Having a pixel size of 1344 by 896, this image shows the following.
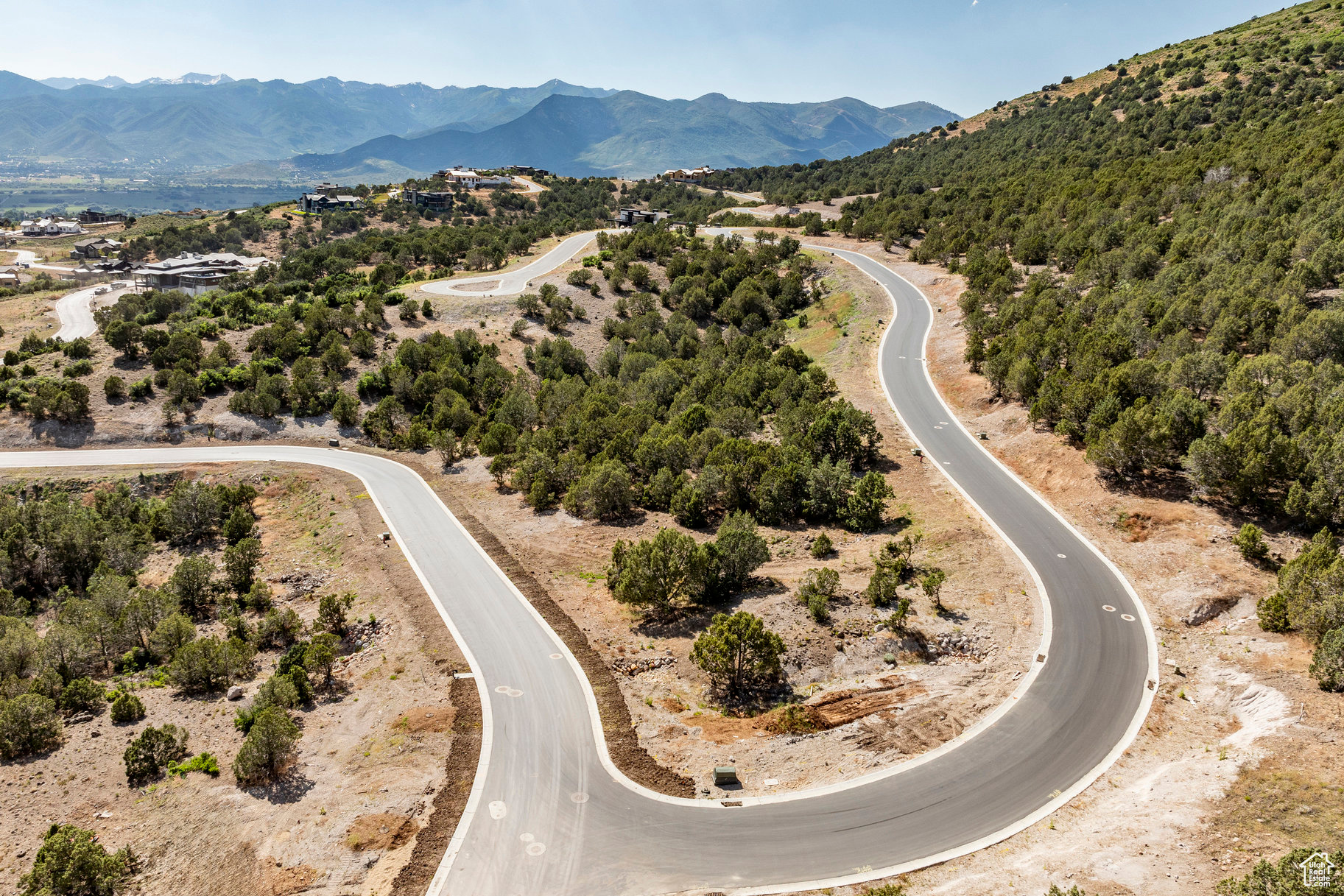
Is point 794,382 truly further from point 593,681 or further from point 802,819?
point 802,819

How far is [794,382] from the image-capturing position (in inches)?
2007

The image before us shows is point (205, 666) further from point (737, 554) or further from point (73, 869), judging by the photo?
point (737, 554)

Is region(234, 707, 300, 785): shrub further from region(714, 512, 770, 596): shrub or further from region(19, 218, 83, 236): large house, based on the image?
region(19, 218, 83, 236): large house

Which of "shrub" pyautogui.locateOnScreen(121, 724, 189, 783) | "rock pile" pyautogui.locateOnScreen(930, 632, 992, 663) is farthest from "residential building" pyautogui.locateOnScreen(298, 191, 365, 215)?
"rock pile" pyautogui.locateOnScreen(930, 632, 992, 663)

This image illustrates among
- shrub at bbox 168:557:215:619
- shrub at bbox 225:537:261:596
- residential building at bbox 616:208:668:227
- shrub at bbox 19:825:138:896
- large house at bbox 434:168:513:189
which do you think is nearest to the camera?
shrub at bbox 19:825:138:896

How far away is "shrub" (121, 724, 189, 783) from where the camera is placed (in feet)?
67.3

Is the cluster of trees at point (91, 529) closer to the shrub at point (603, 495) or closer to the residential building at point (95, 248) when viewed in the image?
the shrub at point (603, 495)

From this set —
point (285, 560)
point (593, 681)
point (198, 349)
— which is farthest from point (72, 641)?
point (198, 349)

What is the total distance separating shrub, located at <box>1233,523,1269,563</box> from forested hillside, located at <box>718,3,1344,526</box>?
2.43m

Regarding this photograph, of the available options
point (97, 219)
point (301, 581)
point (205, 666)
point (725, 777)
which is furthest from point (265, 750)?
point (97, 219)

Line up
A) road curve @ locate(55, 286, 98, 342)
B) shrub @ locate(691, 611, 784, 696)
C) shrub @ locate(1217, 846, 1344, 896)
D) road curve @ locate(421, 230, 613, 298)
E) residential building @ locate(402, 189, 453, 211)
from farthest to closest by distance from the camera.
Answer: residential building @ locate(402, 189, 453, 211) → road curve @ locate(421, 230, 613, 298) → road curve @ locate(55, 286, 98, 342) → shrub @ locate(691, 611, 784, 696) → shrub @ locate(1217, 846, 1344, 896)

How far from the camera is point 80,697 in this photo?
24.3 meters

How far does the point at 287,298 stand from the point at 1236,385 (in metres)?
92.0

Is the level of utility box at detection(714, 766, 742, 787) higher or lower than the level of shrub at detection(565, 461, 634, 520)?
lower
